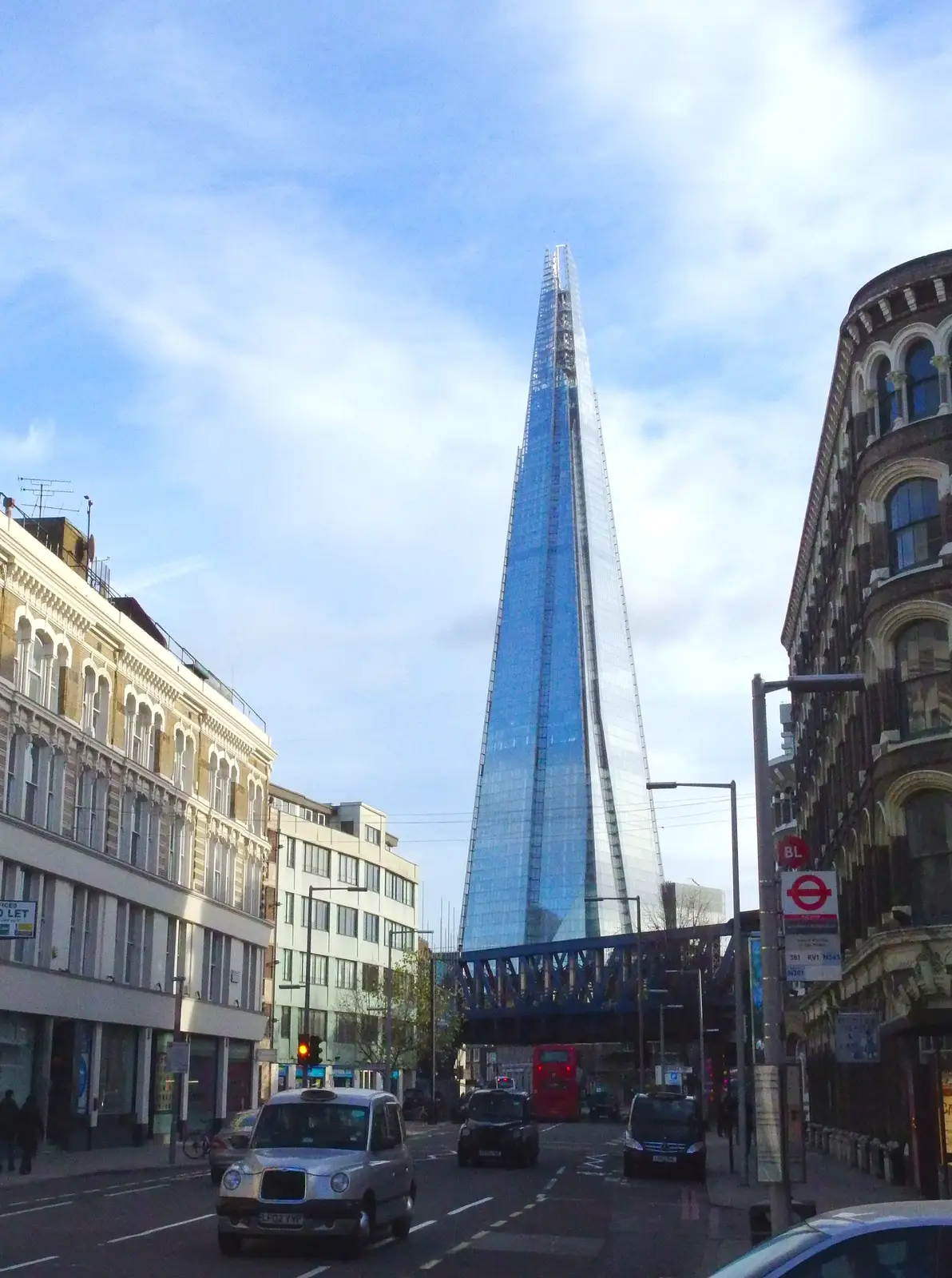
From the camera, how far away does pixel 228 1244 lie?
61.7ft

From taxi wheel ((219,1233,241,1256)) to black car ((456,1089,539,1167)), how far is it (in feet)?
81.6

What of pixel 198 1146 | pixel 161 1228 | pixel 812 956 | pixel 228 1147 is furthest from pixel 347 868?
pixel 812 956

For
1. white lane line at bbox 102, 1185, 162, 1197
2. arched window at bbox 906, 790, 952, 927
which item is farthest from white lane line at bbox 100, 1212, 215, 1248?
arched window at bbox 906, 790, 952, 927

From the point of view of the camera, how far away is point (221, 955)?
214 ft

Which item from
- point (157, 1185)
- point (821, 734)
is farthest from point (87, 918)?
point (821, 734)

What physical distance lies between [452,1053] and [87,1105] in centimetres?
6972

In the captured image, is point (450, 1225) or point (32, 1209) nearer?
point (450, 1225)

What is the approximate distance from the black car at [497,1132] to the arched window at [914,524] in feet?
67.2

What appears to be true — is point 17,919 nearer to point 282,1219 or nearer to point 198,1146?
point 198,1146

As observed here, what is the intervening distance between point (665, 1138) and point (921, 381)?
2056 cm

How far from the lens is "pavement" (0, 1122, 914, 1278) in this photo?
18109 millimetres

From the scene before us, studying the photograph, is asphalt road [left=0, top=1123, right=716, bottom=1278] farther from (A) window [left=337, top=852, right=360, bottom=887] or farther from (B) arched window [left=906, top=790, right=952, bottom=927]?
(A) window [left=337, top=852, right=360, bottom=887]

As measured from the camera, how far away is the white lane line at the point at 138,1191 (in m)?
29.6

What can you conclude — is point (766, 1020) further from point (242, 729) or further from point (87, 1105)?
point (242, 729)
